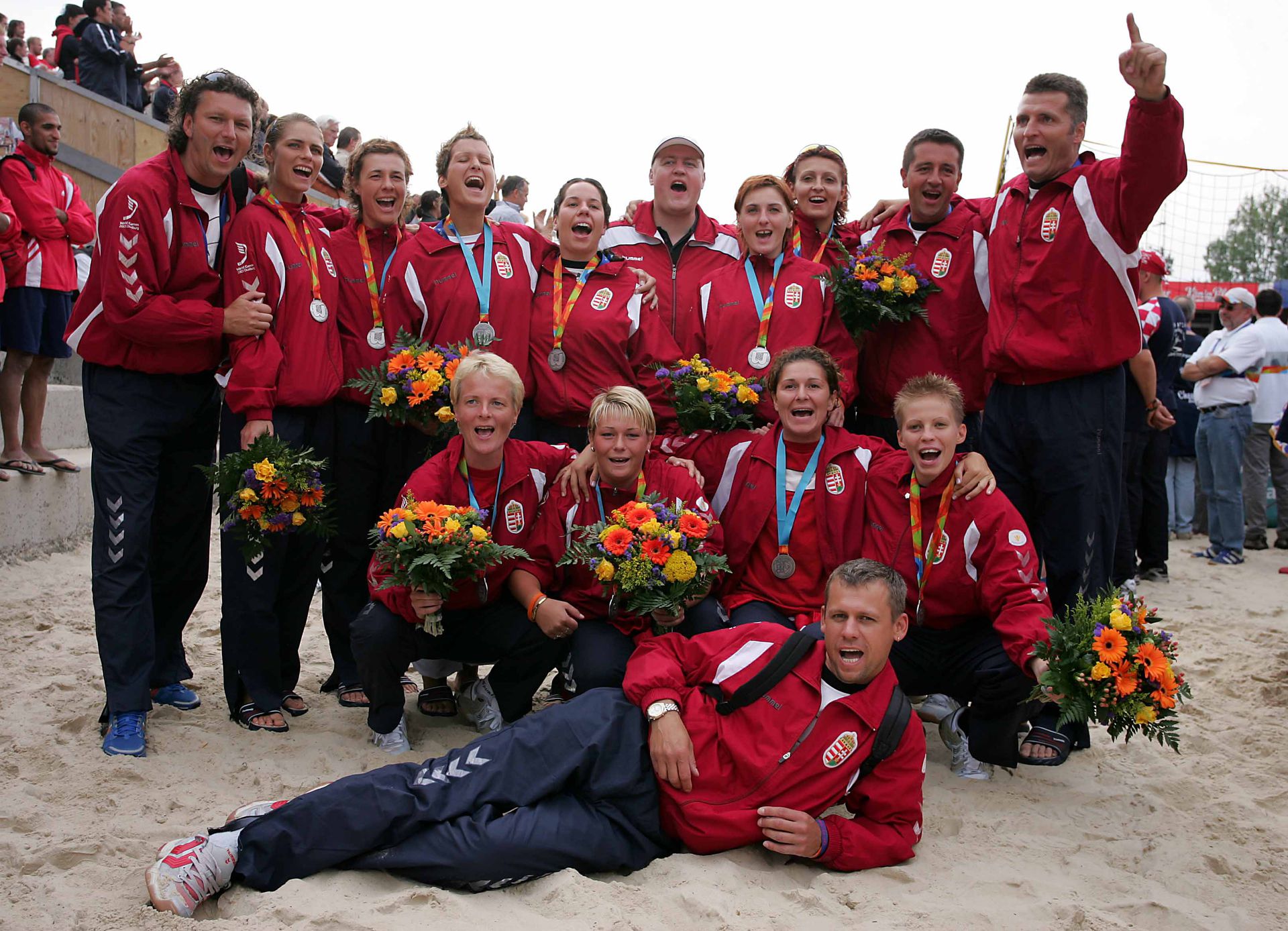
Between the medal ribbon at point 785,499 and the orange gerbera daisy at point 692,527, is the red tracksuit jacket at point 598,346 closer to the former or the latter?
the medal ribbon at point 785,499

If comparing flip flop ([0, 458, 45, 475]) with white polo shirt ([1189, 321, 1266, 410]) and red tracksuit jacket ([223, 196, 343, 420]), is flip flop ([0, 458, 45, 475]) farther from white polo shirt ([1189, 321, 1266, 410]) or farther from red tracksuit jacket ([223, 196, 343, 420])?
white polo shirt ([1189, 321, 1266, 410])

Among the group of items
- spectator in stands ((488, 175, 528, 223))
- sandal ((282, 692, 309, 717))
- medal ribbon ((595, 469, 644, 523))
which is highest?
spectator in stands ((488, 175, 528, 223))

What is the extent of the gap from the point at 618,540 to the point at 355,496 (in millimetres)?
1851

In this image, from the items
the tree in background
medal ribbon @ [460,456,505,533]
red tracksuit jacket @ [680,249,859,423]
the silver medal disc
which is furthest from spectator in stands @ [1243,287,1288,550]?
the tree in background

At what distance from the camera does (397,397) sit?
5.22 meters

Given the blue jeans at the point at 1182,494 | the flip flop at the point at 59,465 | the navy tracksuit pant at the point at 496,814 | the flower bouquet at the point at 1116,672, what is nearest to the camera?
the navy tracksuit pant at the point at 496,814

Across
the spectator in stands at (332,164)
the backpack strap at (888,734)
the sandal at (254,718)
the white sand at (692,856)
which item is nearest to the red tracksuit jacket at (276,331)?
the sandal at (254,718)

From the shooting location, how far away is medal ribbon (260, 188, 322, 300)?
5277 millimetres

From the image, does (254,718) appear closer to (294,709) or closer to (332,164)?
(294,709)

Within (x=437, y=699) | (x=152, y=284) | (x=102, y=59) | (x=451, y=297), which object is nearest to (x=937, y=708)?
(x=437, y=699)

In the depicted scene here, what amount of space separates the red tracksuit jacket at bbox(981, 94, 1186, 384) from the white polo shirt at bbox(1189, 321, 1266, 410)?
22.8ft

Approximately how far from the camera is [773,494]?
5059 mm

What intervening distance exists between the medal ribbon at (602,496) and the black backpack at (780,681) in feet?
4.28

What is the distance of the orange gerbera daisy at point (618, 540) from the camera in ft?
14.8
